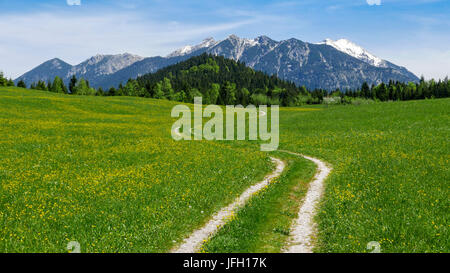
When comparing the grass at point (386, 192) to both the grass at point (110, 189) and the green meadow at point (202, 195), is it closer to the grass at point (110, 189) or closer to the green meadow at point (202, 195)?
the green meadow at point (202, 195)

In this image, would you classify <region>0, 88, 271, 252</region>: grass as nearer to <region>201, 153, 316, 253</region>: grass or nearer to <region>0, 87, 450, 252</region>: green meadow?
<region>0, 87, 450, 252</region>: green meadow

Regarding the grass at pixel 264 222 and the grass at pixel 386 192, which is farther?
the grass at pixel 264 222

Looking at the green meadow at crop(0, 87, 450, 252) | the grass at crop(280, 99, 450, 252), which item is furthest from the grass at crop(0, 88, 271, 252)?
the grass at crop(280, 99, 450, 252)

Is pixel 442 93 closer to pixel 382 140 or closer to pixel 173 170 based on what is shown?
pixel 382 140

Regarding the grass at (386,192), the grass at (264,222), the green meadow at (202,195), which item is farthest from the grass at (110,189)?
the grass at (386,192)

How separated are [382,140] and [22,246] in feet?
106

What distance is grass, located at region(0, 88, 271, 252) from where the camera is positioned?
36.0 ft

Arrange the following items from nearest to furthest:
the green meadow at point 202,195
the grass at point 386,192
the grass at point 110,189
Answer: the grass at point 386,192
the green meadow at point 202,195
the grass at point 110,189

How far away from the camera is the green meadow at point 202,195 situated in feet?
35.2

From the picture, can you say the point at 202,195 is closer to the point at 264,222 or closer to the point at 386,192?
the point at 264,222

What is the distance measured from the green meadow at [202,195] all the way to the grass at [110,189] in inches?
2.3

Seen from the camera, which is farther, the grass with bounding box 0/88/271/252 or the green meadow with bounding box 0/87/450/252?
the grass with bounding box 0/88/271/252

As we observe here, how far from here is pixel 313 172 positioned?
21.7 m

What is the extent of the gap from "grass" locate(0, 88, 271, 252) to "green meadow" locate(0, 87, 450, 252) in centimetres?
6
